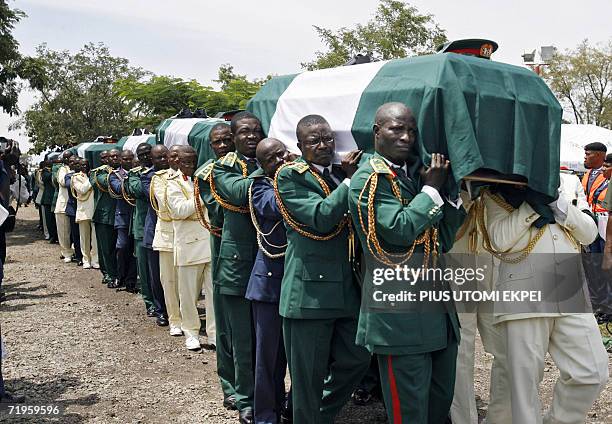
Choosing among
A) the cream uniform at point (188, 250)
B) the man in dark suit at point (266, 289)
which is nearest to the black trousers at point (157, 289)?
the cream uniform at point (188, 250)

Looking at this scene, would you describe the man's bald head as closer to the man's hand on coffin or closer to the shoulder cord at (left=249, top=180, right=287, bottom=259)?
the man's hand on coffin

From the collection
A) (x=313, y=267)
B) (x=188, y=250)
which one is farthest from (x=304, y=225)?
(x=188, y=250)

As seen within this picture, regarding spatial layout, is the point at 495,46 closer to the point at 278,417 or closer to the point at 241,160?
the point at 241,160

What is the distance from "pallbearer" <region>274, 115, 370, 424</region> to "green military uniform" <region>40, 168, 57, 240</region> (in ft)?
33.8

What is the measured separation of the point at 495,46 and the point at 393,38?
19227 millimetres

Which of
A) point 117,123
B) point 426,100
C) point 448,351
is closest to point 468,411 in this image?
point 448,351

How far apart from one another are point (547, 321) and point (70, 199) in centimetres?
934

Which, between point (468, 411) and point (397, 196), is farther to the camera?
point (468, 411)

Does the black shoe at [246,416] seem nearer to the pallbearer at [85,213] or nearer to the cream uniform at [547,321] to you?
the cream uniform at [547,321]

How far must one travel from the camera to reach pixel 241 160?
444cm

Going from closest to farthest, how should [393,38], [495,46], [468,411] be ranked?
[495,46], [468,411], [393,38]

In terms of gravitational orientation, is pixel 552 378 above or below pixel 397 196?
below

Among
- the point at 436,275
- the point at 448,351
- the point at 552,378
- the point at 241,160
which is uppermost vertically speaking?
the point at 241,160

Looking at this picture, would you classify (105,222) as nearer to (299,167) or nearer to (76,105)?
(299,167)
